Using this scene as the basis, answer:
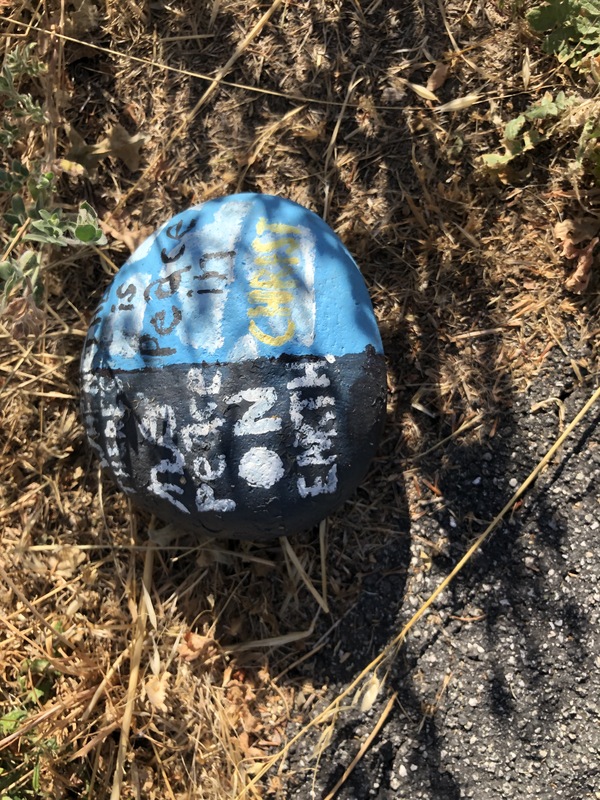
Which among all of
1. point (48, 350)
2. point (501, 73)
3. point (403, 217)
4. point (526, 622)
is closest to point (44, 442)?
point (48, 350)

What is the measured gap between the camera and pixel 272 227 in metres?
2.26

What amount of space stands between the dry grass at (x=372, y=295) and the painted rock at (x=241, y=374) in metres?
0.53

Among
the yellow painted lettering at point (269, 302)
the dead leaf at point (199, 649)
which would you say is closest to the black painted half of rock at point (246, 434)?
the yellow painted lettering at point (269, 302)

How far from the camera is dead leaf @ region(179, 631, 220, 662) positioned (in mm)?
2770

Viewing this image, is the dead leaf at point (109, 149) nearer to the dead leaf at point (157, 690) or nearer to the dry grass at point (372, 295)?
the dry grass at point (372, 295)

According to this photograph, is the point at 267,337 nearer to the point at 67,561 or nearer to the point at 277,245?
the point at 277,245

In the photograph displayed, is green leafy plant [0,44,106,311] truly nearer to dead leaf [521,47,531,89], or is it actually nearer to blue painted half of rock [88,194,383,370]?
blue painted half of rock [88,194,383,370]

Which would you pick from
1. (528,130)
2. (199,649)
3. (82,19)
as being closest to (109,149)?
(82,19)

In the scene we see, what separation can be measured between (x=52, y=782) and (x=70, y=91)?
9.41 ft

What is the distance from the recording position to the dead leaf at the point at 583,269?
8.59 ft

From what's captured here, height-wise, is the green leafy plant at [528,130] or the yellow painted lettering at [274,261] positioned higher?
the green leafy plant at [528,130]

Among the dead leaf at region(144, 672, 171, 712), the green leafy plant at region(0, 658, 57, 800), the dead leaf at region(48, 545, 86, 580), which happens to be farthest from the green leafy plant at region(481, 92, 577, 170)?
the green leafy plant at region(0, 658, 57, 800)

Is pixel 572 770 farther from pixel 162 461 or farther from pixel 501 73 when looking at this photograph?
pixel 501 73

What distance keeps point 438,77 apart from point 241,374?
5.14 ft
